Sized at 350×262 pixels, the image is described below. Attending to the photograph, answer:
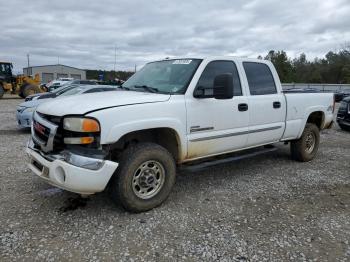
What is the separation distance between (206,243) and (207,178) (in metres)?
1.99

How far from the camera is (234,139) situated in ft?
15.0

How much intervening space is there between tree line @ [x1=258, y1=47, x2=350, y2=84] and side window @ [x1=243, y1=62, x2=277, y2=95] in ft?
192

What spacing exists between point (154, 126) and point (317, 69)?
2778 inches

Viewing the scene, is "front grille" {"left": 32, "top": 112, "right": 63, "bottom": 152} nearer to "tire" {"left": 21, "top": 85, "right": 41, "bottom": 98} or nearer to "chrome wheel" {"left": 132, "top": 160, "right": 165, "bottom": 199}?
"chrome wheel" {"left": 132, "top": 160, "right": 165, "bottom": 199}

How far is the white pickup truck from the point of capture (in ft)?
10.7

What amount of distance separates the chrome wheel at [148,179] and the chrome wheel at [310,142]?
3.58 m

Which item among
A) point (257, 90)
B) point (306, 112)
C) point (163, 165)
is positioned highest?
point (257, 90)

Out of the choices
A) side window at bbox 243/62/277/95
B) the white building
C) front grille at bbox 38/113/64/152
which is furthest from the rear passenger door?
the white building

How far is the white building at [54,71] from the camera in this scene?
6823 centimetres

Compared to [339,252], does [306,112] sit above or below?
above

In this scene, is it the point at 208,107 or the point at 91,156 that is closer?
the point at 91,156

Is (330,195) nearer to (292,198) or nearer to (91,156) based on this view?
(292,198)

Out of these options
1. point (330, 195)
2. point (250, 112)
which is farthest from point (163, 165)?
point (330, 195)

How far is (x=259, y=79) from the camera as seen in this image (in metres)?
5.11
